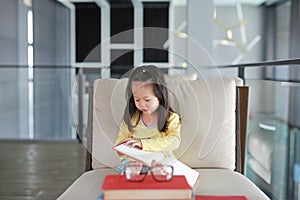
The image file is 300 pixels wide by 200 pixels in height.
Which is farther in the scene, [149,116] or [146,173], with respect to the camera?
[149,116]

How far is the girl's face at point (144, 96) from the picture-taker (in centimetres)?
145

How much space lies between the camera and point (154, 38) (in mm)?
1720

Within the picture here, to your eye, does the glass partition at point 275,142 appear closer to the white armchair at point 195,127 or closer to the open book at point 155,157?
the white armchair at point 195,127

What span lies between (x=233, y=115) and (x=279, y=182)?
1.41 meters

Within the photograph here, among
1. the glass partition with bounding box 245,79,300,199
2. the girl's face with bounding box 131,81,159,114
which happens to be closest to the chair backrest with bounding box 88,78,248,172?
the girl's face with bounding box 131,81,159,114

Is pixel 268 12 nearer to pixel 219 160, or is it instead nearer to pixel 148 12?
pixel 148 12

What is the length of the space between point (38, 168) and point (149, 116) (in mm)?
2330

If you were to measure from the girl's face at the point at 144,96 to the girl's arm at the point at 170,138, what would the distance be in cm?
11

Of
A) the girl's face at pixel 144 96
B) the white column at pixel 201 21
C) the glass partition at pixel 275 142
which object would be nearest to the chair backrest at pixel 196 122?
the girl's face at pixel 144 96

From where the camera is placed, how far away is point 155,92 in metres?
1.46

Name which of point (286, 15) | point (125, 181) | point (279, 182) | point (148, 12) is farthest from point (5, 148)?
point (286, 15)

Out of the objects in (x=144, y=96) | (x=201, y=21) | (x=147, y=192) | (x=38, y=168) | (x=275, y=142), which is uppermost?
(x=201, y=21)

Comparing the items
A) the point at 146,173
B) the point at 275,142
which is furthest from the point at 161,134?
the point at 275,142

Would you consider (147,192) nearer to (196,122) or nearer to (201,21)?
(196,122)
